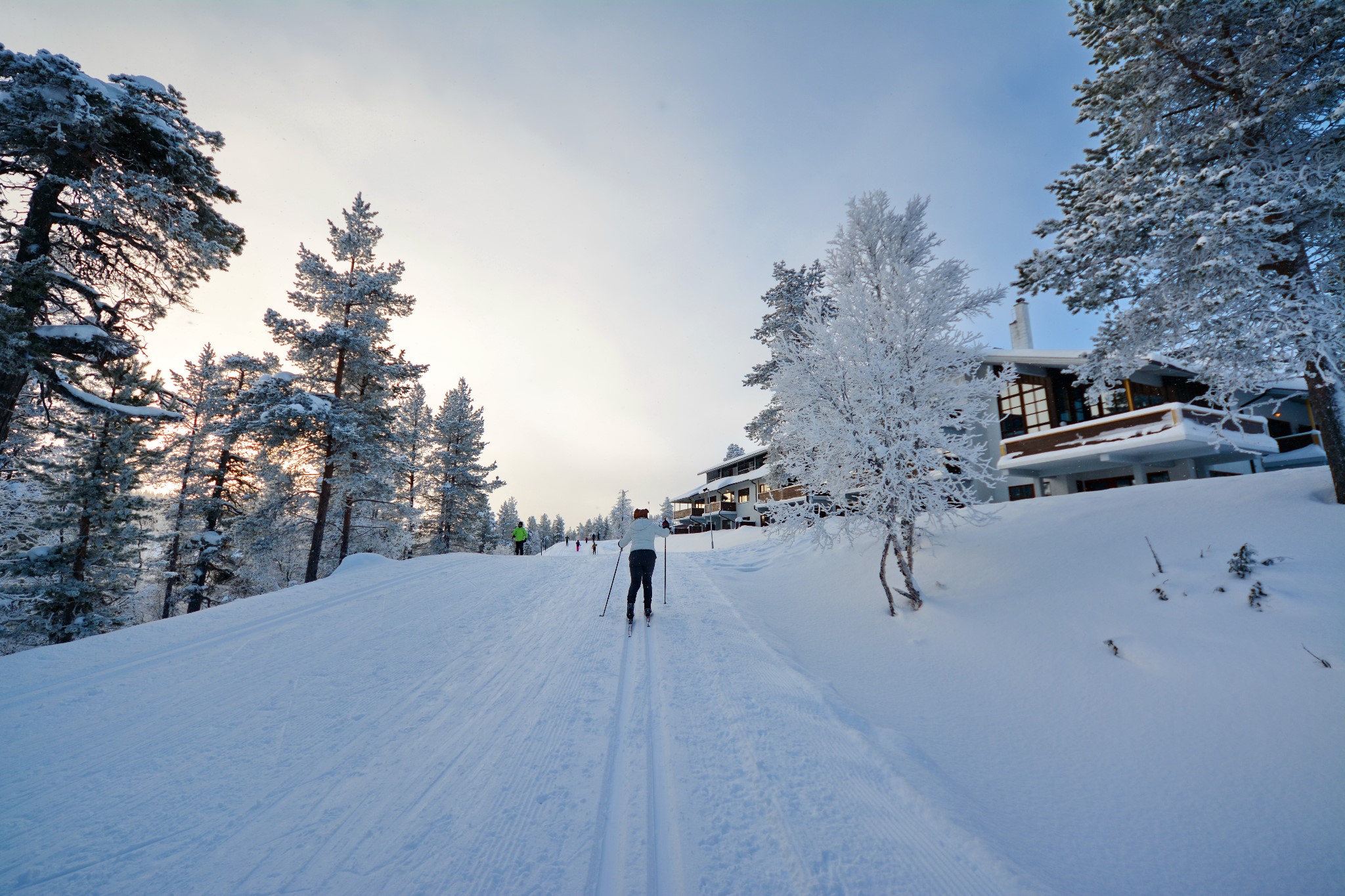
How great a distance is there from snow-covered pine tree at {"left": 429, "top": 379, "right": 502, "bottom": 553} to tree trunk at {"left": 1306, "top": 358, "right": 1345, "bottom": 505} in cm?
2992

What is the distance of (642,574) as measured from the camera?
7.68 meters

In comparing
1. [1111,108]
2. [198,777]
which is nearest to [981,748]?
[198,777]

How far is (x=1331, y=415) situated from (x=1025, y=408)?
40.6ft

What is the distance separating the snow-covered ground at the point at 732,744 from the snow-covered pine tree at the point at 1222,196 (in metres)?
2.51

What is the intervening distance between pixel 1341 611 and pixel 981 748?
394 centimetres

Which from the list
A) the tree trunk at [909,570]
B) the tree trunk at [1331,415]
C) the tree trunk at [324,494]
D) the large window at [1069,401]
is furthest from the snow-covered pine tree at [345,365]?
the large window at [1069,401]

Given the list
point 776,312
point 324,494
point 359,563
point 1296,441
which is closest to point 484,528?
point 324,494

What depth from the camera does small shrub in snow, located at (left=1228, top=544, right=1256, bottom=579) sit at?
18.8 ft

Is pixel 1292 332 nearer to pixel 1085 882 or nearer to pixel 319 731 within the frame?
pixel 1085 882

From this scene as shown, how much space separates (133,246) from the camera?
8531 millimetres

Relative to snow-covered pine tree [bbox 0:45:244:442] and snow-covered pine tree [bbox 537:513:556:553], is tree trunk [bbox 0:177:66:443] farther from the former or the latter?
snow-covered pine tree [bbox 537:513:556:553]

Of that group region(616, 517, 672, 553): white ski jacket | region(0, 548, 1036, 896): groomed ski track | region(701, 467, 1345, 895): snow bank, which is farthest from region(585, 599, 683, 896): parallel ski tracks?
region(616, 517, 672, 553): white ski jacket

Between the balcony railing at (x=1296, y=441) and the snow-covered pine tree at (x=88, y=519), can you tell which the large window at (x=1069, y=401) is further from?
the snow-covered pine tree at (x=88, y=519)

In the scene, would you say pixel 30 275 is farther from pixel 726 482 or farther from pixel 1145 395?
pixel 726 482
